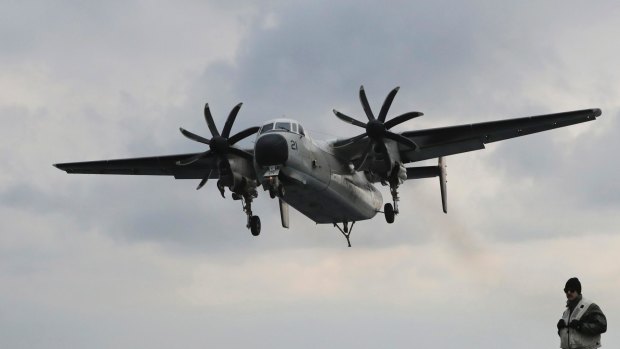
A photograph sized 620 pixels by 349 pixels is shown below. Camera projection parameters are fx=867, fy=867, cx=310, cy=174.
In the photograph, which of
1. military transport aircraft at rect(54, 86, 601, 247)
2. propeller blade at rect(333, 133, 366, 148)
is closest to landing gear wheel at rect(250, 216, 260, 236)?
military transport aircraft at rect(54, 86, 601, 247)

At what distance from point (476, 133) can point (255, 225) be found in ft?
34.2

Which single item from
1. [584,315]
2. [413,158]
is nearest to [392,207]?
[413,158]

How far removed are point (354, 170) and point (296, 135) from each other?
3812mm

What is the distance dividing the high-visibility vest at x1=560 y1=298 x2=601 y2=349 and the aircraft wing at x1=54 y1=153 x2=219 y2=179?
101ft

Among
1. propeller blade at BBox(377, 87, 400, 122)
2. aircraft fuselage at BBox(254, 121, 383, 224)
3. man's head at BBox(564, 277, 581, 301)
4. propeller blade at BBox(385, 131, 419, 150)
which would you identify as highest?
propeller blade at BBox(377, 87, 400, 122)

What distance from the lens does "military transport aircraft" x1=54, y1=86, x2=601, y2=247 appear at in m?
33.5

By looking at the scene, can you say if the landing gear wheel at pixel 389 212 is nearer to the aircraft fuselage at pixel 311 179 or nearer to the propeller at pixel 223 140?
the aircraft fuselage at pixel 311 179

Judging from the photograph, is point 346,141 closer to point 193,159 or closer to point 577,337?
point 193,159

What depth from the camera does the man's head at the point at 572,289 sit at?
463 inches

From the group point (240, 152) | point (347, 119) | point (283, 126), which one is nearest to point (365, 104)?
point (347, 119)

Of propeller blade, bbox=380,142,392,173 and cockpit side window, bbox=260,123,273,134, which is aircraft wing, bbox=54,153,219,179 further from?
propeller blade, bbox=380,142,392,173

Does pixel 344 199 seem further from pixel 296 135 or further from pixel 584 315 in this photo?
pixel 584 315

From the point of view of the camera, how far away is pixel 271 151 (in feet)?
107

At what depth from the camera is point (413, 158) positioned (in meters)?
40.0
